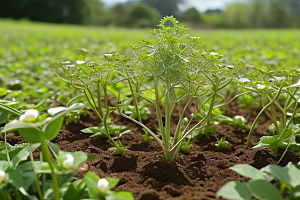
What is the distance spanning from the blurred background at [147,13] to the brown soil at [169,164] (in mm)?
22522

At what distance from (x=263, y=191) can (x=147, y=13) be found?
33.4 m

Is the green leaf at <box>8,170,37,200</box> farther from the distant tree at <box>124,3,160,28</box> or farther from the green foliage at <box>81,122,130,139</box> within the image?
the distant tree at <box>124,3,160,28</box>

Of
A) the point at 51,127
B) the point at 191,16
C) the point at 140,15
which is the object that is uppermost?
the point at 140,15

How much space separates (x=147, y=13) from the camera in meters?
32.6

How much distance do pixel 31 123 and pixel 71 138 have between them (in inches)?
26.1

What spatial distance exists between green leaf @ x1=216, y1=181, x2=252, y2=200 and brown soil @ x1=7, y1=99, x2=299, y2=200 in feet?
0.45

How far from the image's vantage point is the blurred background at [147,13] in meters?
25.0

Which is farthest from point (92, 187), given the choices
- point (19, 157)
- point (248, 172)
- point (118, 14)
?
point (118, 14)

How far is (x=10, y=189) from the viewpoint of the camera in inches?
29.6

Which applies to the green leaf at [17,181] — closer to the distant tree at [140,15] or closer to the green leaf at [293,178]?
the green leaf at [293,178]

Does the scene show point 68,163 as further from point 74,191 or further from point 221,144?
point 221,144

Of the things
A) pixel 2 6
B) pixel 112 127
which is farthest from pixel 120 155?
pixel 2 6

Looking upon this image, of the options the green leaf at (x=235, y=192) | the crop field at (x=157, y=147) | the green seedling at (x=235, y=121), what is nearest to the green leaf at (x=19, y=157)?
the crop field at (x=157, y=147)

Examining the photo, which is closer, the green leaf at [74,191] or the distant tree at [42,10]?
the green leaf at [74,191]
